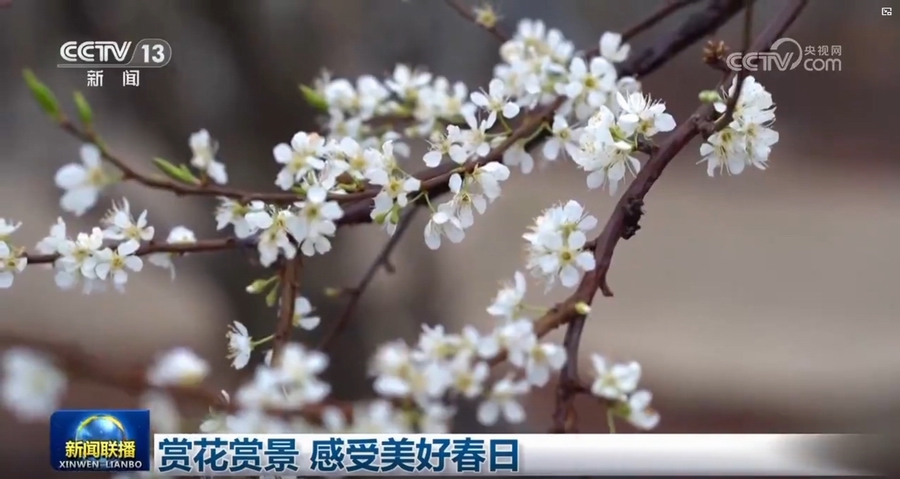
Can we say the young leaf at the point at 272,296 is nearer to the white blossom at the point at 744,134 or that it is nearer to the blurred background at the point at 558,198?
the blurred background at the point at 558,198

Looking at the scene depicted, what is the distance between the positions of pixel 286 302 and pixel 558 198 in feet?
1.35

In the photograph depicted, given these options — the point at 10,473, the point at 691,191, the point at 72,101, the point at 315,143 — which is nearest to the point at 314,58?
the point at 315,143

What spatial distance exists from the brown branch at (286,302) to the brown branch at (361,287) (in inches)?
3.7

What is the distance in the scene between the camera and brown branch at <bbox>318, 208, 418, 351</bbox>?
1.10 m

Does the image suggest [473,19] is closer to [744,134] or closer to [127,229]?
[744,134]

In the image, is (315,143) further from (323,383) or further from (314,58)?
(323,383)

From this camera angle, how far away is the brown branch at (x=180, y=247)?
0.96 meters

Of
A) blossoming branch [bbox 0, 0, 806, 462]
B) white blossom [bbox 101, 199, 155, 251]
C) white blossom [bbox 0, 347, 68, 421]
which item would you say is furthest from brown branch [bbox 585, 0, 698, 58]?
white blossom [bbox 0, 347, 68, 421]

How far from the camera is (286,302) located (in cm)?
100

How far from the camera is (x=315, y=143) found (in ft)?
3.04

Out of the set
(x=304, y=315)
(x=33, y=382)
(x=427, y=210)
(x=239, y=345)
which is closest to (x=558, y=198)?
(x=427, y=210)

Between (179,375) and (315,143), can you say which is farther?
(179,375)

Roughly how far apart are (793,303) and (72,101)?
1.11m

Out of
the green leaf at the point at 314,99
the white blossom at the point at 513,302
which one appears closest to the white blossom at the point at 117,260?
the green leaf at the point at 314,99
